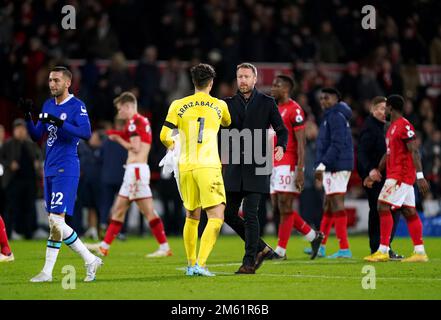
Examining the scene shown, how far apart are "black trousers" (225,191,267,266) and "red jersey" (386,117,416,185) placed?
307 cm

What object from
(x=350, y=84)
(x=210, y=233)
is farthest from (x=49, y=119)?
(x=350, y=84)

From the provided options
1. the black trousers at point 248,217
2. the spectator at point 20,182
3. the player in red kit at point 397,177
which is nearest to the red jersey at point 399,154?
the player in red kit at point 397,177

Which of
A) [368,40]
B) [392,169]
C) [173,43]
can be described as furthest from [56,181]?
[368,40]

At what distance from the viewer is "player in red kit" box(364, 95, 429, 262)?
583 inches

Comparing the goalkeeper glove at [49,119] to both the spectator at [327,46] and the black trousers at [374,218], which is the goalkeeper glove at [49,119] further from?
the spectator at [327,46]

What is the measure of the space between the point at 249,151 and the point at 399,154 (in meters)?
3.29

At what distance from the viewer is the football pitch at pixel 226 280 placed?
10.3 m

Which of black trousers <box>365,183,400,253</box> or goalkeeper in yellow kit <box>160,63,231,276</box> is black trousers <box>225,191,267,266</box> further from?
black trousers <box>365,183,400,253</box>

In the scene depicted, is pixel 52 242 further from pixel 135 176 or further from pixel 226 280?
pixel 135 176

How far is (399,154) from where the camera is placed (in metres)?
14.9

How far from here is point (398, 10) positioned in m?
29.6

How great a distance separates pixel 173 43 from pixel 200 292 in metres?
16.8

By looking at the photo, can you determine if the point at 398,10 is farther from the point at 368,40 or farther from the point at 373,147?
Answer: the point at 373,147

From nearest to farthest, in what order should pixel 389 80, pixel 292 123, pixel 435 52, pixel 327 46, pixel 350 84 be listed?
pixel 292 123 → pixel 350 84 → pixel 389 80 → pixel 327 46 → pixel 435 52
